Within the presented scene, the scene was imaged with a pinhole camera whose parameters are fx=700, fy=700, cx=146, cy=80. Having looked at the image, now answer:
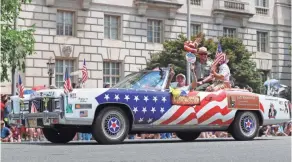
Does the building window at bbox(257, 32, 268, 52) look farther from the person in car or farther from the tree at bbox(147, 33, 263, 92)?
the person in car

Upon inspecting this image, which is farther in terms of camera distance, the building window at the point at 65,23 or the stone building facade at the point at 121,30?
the building window at the point at 65,23

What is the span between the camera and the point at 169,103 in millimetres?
14781

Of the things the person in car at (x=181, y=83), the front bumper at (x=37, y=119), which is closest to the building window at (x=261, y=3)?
the person in car at (x=181, y=83)

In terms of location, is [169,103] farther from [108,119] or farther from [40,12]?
[40,12]

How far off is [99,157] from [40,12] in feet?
81.7

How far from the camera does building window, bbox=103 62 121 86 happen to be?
3703 cm

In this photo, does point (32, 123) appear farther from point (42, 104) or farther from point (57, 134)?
point (57, 134)

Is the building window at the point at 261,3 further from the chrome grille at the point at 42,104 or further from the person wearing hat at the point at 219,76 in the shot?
the chrome grille at the point at 42,104

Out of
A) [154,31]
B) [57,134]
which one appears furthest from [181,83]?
[154,31]

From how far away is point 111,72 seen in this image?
1470 inches

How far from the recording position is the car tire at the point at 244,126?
15750 millimetres

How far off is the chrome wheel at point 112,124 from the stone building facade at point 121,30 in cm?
2003

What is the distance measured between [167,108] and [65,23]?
21673 millimetres

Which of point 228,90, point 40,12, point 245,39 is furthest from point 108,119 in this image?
point 245,39
